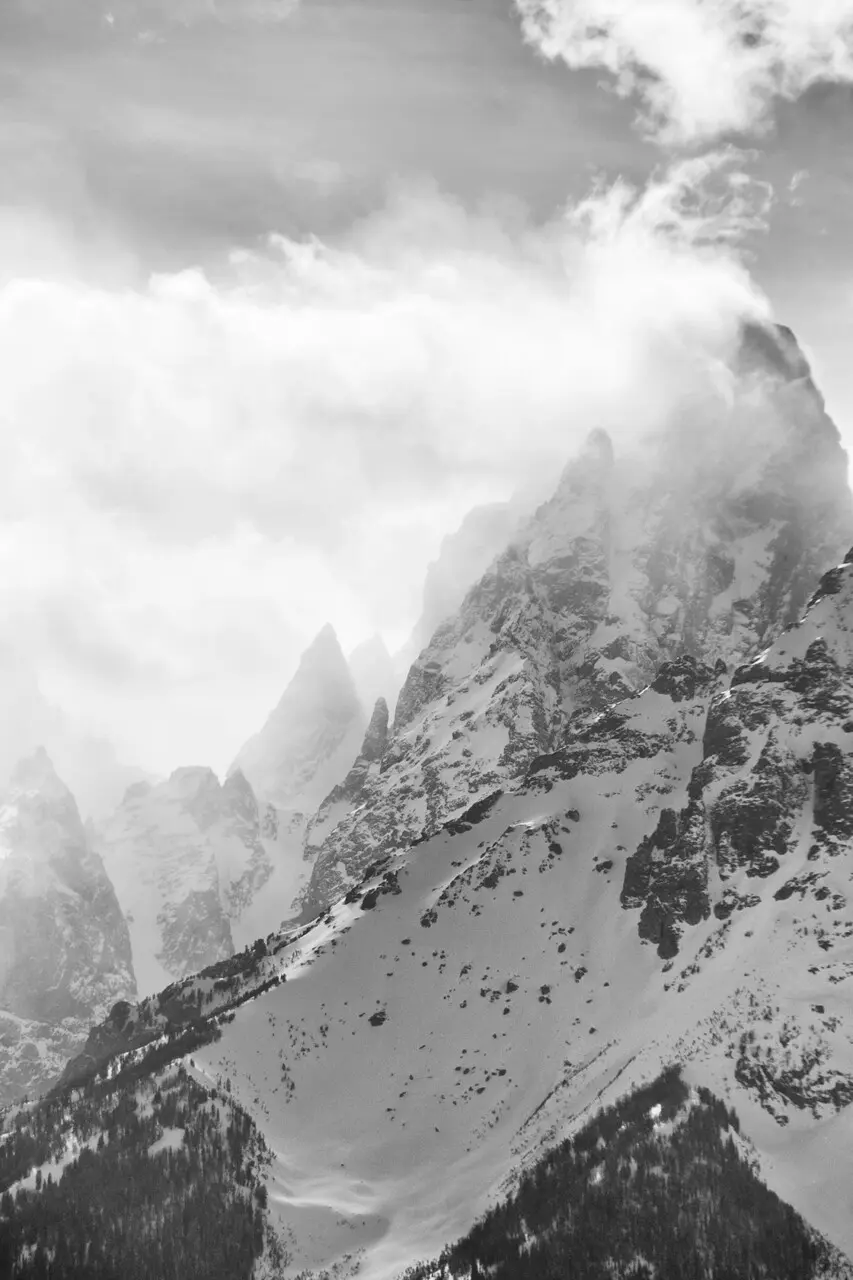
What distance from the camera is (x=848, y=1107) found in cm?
19562

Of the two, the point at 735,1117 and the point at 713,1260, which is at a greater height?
the point at 735,1117

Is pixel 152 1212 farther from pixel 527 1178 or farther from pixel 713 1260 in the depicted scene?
pixel 713 1260

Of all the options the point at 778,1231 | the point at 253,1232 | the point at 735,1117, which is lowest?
the point at 778,1231

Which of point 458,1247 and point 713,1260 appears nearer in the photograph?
point 713,1260

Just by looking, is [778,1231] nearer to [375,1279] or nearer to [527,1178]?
[527,1178]

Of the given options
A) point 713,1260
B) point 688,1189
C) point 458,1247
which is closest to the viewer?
point 713,1260

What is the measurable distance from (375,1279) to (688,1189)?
4883 cm

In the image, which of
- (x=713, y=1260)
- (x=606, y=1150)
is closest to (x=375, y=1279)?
(x=606, y=1150)

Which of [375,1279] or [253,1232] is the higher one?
[253,1232]

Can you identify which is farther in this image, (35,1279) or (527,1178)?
(527,1178)

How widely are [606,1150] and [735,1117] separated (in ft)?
62.8

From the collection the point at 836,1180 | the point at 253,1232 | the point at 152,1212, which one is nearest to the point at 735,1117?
the point at 836,1180

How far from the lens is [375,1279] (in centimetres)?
19312

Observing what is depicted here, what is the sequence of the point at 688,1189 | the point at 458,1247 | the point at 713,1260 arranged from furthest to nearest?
the point at 458,1247 → the point at 688,1189 → the point at 713,1260
